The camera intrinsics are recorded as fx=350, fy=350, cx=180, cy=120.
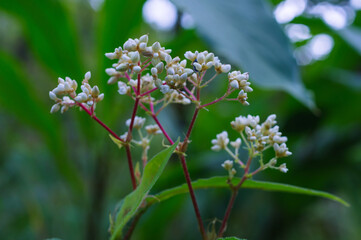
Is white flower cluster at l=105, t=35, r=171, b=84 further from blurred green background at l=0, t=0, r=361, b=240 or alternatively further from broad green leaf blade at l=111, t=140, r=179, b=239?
blurred green background at l=0, t=0, r=361, b=240

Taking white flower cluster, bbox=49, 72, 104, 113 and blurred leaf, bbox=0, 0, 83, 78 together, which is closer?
white flower cluster, bbox=49, 72, 104, 113

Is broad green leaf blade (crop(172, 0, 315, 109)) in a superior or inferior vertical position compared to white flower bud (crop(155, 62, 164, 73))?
superior

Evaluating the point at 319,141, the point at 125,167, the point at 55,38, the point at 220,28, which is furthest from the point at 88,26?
the point at 220,28

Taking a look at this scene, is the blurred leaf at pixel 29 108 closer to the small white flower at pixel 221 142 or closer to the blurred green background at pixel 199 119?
the blurred green background at pixel 199 119

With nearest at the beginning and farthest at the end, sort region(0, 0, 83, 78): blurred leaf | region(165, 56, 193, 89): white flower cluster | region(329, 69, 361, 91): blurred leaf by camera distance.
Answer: region(165, 56, 193, 89): white flower cluster < region(0, 0, 83, 78): blurred leaf < region(329, 69, 361, 91): blurred leaf

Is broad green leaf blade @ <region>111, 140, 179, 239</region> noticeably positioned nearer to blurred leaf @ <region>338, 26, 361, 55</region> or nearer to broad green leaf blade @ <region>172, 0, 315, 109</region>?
broad green leaf blade @ <region>172, 0, 315, 109</region>

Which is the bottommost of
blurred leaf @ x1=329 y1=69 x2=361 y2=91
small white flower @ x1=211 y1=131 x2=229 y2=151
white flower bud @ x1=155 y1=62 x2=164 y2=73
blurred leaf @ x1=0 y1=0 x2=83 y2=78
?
small white flower @ x1=211 y1=131 x2=229 y2=151

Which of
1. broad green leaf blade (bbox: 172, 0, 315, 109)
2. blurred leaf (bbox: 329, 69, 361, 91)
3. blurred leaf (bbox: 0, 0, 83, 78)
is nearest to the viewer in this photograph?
broad green leaf blade (bbox: 172, 0, 315, 109)

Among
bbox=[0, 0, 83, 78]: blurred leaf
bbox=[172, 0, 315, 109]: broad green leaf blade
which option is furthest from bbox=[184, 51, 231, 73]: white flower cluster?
bbox=[0, 0, 83, 78]: blurred leaf

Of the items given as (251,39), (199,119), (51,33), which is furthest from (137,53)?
(199,119)

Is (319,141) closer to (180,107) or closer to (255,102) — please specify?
(255,102)
